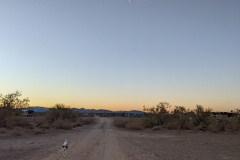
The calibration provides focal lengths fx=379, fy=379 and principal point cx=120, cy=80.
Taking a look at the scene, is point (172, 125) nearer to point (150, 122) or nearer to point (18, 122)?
point (150, 122)

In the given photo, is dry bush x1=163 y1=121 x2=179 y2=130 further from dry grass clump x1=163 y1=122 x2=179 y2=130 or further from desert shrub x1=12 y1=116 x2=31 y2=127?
desert shrub x1=12 y1=116 x2=31 y2=127

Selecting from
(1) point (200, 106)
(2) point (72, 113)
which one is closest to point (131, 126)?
(1) point (200, 106)

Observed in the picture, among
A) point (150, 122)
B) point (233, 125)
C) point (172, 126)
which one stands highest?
point (150, 122)

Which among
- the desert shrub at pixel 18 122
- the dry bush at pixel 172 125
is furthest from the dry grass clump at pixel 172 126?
the desert shrub at pixel 18 122

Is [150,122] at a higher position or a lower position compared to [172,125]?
higher

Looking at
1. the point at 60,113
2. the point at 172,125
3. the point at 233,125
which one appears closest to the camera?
the point at 233,125

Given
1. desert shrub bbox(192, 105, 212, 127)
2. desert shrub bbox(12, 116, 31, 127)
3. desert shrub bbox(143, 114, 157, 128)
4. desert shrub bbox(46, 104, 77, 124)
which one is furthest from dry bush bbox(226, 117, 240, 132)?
desert shrub bbox(46, 104, 77, 124)

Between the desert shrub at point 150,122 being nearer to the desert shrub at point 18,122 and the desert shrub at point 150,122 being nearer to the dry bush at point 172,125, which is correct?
the dry bush at point 172,125

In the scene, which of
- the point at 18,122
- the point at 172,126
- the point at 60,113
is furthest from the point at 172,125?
the point at 60,113

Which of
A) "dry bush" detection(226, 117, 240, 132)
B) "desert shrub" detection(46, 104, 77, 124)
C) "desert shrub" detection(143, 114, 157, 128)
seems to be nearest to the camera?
"dry bush" detection(226, 117, 240, 132)

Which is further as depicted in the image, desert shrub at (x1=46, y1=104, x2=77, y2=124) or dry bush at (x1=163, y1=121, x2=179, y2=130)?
desert shrub at (x1=46, y1=104, x2=77, y2=124)

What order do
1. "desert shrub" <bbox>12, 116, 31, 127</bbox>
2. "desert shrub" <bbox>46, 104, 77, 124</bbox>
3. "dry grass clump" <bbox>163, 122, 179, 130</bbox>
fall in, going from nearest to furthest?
"desert shrub" <bbox>12, 116, 31, 127</bbox>, "dry grass clump" <bbox>163, 122, 179, 130</bbox>, "desert shrub" <bbox>46, 104, 77, 124</bbox>

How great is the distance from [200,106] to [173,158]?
128ft

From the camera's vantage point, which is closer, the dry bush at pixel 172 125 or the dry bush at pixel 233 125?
the dry bush at pixel 233 125
